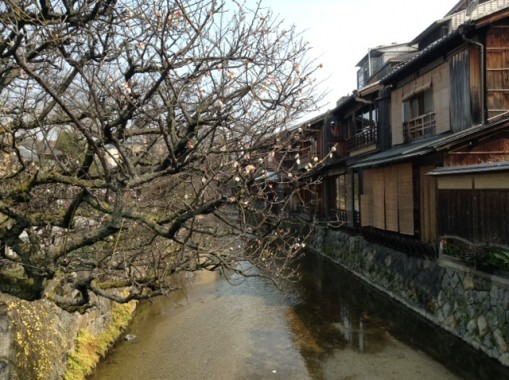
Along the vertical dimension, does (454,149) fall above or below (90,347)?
above

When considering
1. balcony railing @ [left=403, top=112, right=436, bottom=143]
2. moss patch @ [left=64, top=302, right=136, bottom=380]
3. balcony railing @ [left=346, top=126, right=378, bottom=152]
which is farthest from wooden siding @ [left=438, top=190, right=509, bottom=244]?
moss patch @ [left=64, top=302, right=136, bottom=380]

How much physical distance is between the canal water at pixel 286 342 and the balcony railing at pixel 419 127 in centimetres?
692

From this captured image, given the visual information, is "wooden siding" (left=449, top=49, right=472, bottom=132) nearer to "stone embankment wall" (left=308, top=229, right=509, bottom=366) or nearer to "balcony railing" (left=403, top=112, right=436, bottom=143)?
"balcony railing" (left=403, top=112, right=436, bottom=143)

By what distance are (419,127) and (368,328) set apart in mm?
9015

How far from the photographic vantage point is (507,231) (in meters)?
10.1

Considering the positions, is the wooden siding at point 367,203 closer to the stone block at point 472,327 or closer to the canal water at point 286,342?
the canal water at point 286,342

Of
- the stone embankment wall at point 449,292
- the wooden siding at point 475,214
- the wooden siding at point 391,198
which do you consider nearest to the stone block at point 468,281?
the stone embankment wall at point 449,292

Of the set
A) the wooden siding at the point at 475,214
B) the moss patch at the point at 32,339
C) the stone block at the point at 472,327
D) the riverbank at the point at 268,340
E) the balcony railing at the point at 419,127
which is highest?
the balcony railing at the point at 419,127

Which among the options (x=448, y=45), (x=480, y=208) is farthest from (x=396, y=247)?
(x=448, y=45)

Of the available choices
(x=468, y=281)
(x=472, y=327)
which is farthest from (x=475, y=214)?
(x=472, y=327)

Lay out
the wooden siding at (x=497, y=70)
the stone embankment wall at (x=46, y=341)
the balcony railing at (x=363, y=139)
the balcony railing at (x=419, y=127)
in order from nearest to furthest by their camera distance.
A: the stone embankment wall at (x=46, y=341), the wooden siding at (x=497, y=70), the balcony railing at (x=419, y=127), the balcony railing at (x=363, y=139)

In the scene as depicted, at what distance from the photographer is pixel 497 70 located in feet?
46.5

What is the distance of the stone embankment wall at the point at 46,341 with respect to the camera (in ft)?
25.4

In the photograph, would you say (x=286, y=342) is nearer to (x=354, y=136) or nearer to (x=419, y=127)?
(x=419, y=127)
